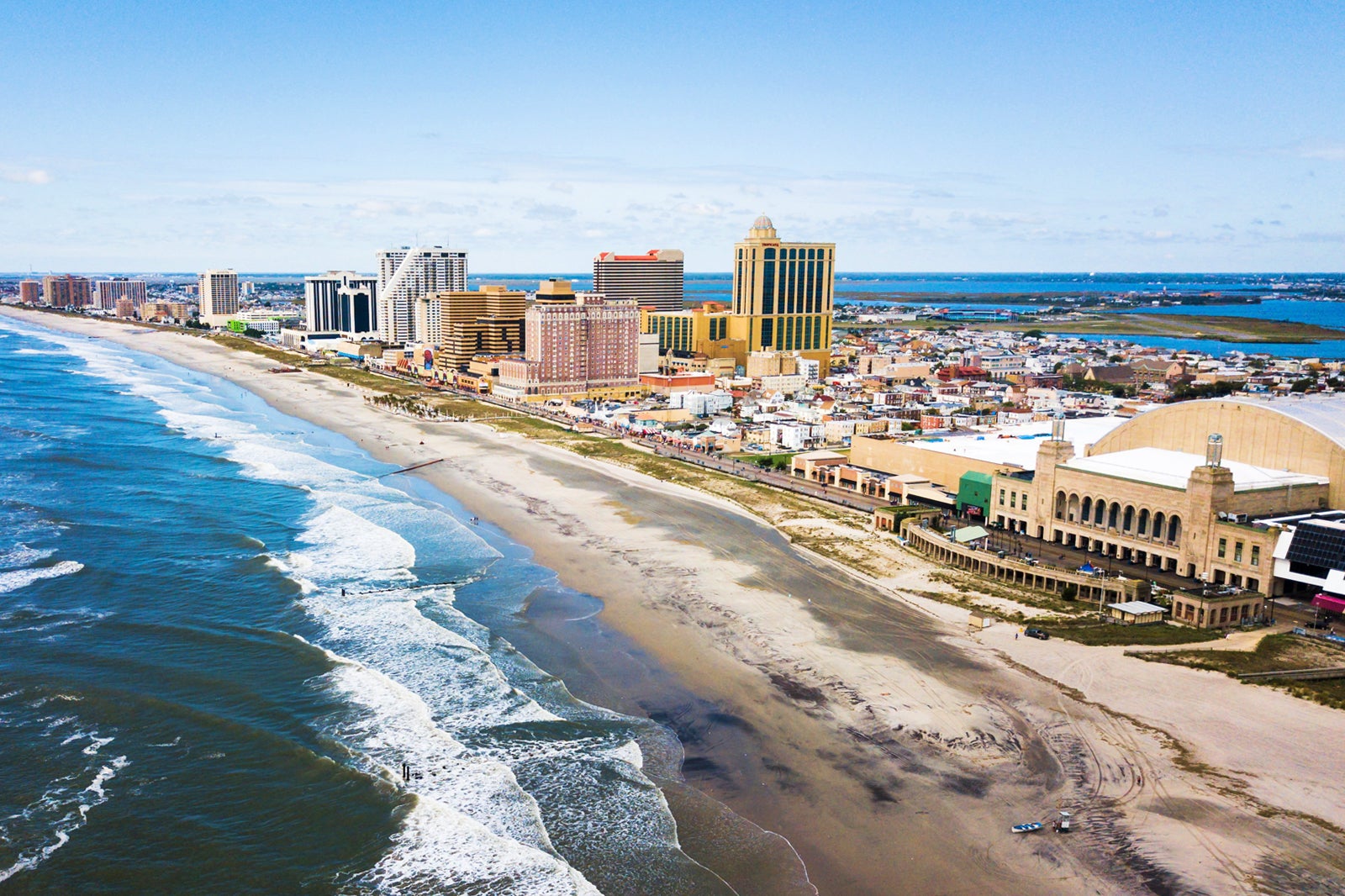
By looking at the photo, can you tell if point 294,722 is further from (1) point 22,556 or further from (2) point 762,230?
(2) point 762,230

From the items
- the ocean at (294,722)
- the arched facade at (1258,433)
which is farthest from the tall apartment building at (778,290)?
the ocean at (294,722)

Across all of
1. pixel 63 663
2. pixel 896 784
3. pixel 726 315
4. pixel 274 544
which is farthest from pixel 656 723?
pixel 726 315

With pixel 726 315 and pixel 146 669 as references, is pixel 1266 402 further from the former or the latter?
pixel 726 315

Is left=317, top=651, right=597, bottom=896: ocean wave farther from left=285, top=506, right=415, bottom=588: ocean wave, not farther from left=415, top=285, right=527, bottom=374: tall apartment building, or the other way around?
left=415, top=285, right=527, bottom=374: tall apartment building

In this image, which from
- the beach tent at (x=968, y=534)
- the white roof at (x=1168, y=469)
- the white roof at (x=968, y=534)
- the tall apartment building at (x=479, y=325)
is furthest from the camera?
the tall apartment building at (x=479, y=325)

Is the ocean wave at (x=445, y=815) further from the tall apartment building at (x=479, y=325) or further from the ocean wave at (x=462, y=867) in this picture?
the tall apartment building at (x=479, y=325)
